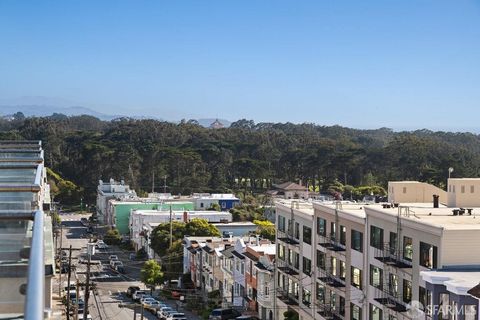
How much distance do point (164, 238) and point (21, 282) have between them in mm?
37579

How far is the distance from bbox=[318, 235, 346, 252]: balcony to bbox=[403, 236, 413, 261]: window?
157 inches

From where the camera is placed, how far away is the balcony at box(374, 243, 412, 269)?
17156mm

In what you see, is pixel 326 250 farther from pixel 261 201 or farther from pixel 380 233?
pixel 261 201

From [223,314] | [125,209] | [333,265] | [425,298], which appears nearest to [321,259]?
[333,265]

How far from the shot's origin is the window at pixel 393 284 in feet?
57.6

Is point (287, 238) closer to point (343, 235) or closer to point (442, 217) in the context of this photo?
point (343, 235)

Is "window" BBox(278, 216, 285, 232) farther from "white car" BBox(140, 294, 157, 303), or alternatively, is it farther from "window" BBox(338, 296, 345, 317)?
"white car" BBox(140, 294, 157, 303)

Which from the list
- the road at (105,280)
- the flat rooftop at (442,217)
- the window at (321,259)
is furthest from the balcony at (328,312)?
the road at (105,280)

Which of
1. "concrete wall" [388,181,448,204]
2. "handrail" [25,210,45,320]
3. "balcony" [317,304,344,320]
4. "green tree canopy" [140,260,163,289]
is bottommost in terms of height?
"green tree canopy" [140,260,163,289]

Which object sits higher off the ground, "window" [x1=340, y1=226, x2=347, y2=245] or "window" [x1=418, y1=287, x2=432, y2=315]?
"window" [x1=340, y1=226, x2=347, y2=245]

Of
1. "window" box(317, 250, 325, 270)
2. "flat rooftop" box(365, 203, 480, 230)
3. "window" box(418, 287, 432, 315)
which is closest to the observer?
"window" box(418, 287, 432, 315)

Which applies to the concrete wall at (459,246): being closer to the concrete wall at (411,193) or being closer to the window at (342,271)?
the window at (342,271)

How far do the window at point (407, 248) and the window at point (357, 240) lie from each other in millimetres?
2659

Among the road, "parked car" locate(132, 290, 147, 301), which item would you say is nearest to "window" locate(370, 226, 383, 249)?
the road
